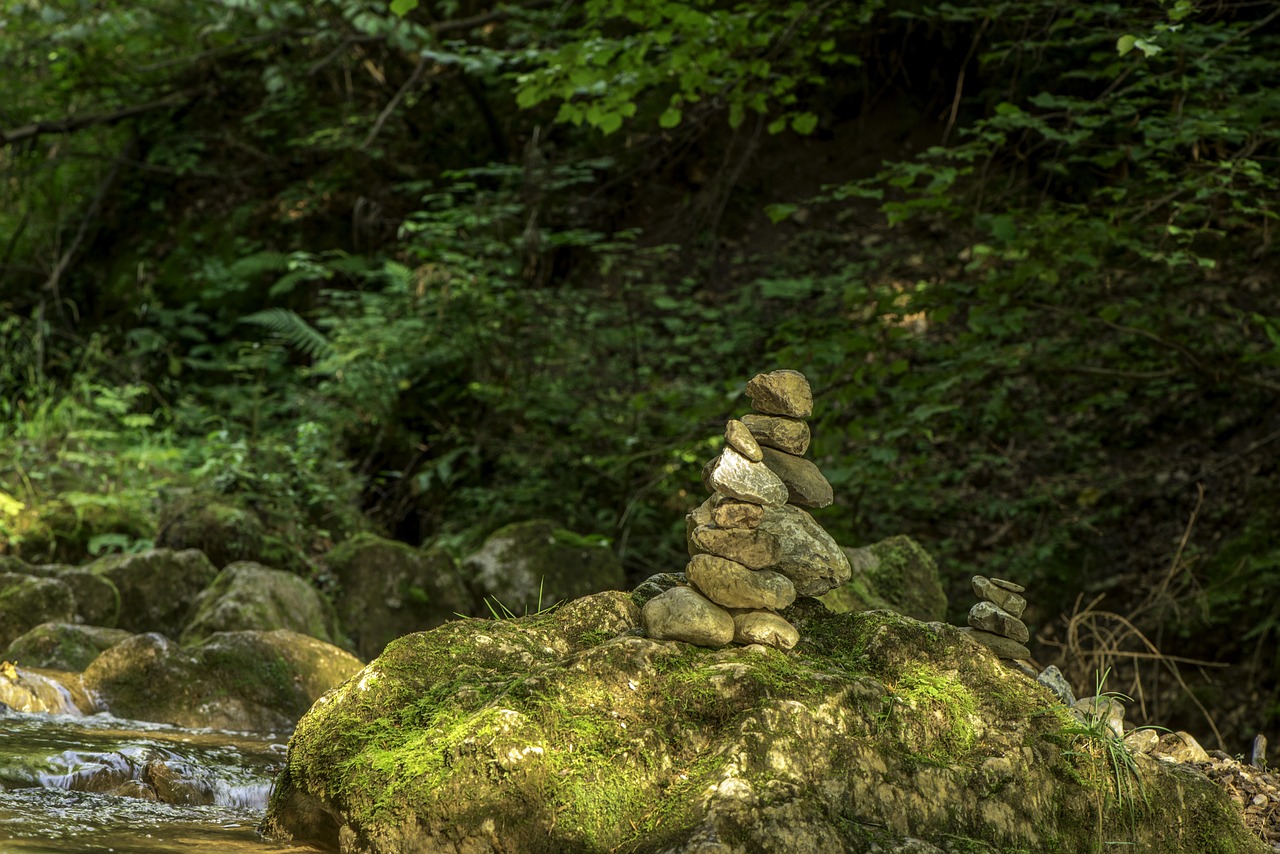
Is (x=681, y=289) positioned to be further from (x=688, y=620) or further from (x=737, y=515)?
(x=688, y=620)

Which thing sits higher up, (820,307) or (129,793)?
(129,793)

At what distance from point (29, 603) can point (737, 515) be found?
4.65 m

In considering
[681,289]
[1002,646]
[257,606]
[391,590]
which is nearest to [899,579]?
[1002,646]

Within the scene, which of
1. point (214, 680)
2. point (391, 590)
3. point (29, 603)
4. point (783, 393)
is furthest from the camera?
point (391, 590)

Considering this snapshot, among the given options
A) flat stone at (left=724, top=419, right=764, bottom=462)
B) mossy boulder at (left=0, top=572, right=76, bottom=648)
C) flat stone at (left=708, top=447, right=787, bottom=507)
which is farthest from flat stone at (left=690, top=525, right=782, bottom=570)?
mossy boulder at (left=0, top=572, right=76, bottom=648)

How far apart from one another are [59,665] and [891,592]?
414 centimetres

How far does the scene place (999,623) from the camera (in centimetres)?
343

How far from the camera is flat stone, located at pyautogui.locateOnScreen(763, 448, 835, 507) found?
135 inches

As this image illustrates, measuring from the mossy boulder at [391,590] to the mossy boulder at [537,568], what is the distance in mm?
288

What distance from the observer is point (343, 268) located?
11312 millimetres

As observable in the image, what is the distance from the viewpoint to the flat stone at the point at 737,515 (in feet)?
10.4

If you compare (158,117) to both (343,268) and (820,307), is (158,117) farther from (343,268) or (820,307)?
(820,307)

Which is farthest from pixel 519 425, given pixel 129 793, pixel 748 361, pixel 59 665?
pixel 129 793

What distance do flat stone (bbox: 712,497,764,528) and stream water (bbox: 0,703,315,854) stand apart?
1438 mm
